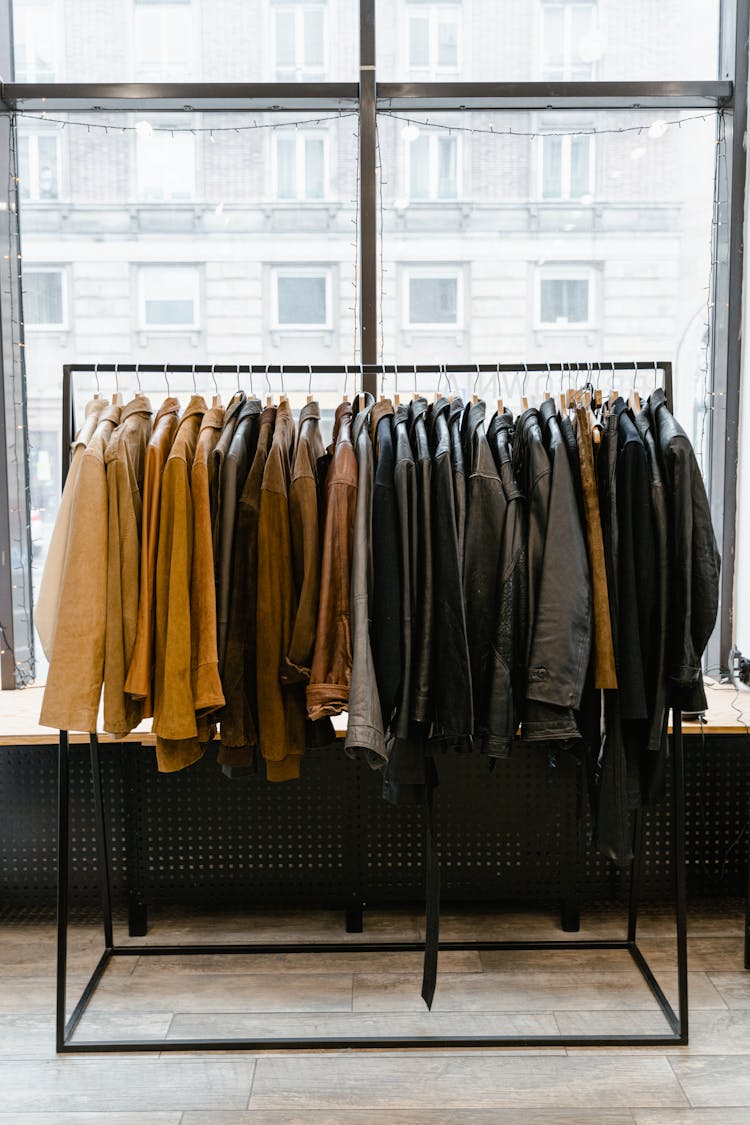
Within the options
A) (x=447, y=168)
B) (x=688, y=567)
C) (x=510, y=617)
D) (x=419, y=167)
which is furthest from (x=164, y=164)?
(x=688, y=567)

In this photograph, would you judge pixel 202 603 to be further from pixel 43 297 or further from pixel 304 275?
pixel 43 297

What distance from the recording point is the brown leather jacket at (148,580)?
192cm

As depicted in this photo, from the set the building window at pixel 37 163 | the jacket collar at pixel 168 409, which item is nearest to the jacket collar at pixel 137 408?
the jacket collar at pixel 168 409

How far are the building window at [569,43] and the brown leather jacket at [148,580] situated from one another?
2160 millimetres

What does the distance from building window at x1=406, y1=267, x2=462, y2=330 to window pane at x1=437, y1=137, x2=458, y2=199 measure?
279 millimetres

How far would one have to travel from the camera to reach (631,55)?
3062 mm

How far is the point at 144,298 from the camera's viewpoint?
124 inches

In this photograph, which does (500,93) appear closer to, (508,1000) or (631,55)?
(631,55)

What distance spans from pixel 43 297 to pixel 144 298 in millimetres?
373

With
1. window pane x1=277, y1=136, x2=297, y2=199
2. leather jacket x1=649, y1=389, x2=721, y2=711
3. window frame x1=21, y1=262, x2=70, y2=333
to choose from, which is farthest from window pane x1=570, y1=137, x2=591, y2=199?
window frame x1=21, y1=262, x2=70, y2=333

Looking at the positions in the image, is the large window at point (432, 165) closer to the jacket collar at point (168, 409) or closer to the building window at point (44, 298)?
the building window at point (44, 298)

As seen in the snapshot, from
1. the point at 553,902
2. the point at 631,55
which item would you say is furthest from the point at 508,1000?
the point at 631,55

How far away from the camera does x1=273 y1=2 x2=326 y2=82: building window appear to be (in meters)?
3.04

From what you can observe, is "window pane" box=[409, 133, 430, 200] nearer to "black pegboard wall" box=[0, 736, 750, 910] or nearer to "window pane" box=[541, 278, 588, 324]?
"window pane" box=[541, 278, 588, 324]
